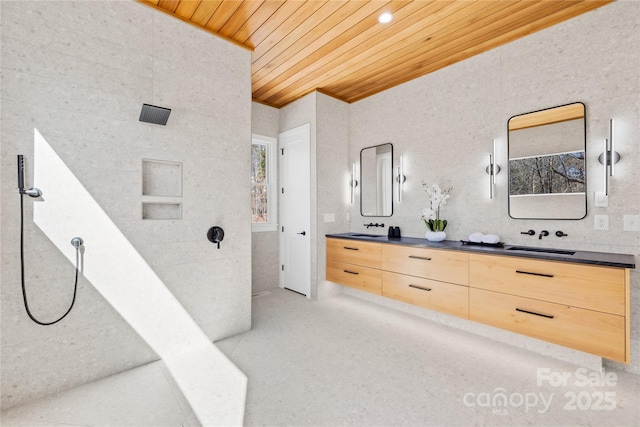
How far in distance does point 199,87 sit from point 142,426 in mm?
2523

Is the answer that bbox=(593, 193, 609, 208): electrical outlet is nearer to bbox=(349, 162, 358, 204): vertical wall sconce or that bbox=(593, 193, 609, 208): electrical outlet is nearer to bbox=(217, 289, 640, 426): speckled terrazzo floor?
bbox=(217, 289, 640, 426): speckled terrazzo floor

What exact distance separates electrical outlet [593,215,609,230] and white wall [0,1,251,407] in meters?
3.03

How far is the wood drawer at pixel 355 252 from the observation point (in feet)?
10.9

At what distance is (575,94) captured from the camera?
2.39 meters

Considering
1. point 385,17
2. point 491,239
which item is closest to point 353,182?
point 491,239

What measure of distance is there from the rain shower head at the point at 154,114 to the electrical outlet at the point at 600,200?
3.52 m

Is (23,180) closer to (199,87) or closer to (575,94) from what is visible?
(199,87)

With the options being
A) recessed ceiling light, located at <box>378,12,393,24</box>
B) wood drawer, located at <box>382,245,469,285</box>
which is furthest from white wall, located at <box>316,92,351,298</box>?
recessed ceiling light, located at <box>378,12,393,24</box>

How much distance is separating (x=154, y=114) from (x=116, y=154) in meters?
0.42

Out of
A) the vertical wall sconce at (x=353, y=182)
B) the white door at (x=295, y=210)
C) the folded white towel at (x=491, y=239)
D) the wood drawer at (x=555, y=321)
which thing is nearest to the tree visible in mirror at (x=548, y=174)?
the folded white towel at (x=491, y=239)

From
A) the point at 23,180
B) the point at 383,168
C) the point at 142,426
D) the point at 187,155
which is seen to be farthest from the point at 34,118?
the point at 383,168

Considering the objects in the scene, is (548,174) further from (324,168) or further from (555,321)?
(324,168)

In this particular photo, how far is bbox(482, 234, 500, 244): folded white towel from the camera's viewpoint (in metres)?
2.66

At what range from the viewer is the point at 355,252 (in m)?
3.55
